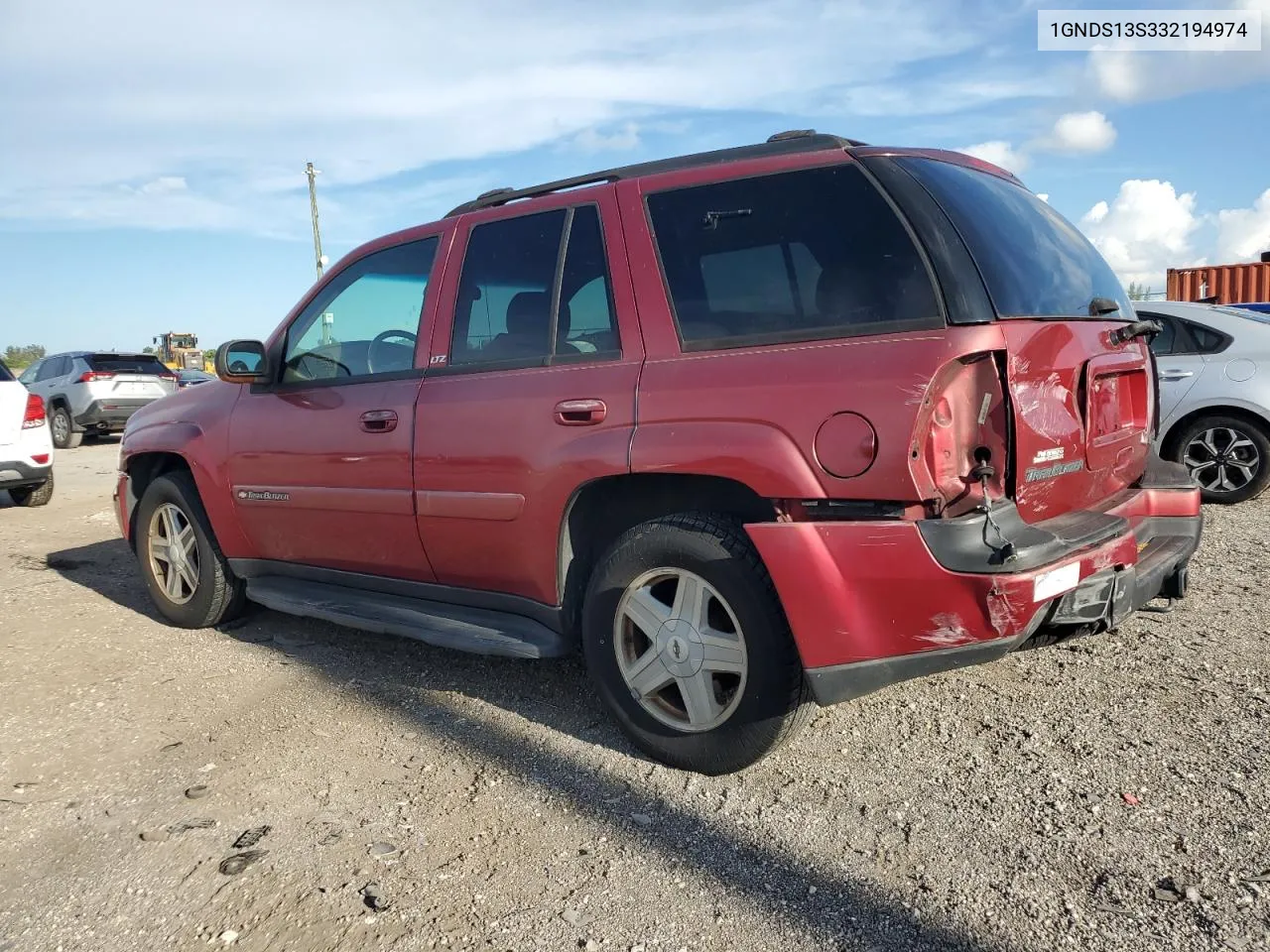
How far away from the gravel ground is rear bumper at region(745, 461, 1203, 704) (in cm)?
48

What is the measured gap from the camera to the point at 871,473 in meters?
2.42

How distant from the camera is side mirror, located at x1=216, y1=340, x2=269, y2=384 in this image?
4.16 meters

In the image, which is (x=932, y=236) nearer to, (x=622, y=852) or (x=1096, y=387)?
(x=1096, y=387)

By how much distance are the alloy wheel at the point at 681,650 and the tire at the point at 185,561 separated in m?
2.55

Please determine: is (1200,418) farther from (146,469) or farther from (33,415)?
(33,415)

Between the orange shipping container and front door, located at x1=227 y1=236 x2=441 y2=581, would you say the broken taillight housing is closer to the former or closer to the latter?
front door, located at x1=227 y1=236 x2=441 y2=581

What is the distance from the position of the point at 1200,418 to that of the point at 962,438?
532 cm

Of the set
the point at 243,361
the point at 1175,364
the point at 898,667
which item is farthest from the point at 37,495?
the point at 1175,364

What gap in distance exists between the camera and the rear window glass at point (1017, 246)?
2578 mm

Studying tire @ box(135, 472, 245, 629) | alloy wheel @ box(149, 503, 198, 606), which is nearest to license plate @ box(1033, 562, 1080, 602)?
tire @ box(135, 472, 245, 629)

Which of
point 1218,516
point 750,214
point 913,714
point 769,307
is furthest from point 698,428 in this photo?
point 1218,516

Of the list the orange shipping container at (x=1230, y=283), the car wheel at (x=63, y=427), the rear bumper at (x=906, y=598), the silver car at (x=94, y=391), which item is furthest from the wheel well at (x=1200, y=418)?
the car wheel at (x=63, y=427)

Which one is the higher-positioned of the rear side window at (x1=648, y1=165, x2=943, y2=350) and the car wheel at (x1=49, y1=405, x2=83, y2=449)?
the rear side window at (x1=648, y1=165, x2=943, y2=350)

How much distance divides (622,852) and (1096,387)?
195cm
